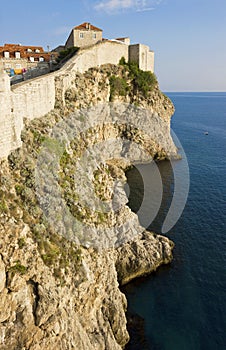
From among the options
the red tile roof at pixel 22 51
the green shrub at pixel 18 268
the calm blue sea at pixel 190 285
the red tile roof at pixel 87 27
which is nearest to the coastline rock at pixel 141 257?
the calm blue sea at pixel 190 285

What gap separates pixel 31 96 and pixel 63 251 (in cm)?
1212

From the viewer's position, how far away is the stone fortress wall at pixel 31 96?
1680cm

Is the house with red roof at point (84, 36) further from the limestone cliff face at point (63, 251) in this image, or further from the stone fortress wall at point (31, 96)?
the limestone cliff face at point (63, 251)

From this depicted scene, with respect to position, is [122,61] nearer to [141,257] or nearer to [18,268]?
[141,257]

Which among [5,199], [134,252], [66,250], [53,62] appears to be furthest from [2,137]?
[53,62]

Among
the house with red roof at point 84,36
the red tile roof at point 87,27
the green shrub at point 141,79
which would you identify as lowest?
the green shrub at point 141,79

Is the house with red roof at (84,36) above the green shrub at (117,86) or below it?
above

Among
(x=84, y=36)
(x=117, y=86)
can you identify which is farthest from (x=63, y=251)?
(x=117, y=86)

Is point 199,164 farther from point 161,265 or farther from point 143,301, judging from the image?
point 143,301

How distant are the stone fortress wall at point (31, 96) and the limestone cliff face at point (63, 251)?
0.66 meters

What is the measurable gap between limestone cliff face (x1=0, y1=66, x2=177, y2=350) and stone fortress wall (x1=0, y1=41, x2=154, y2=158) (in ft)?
2.15

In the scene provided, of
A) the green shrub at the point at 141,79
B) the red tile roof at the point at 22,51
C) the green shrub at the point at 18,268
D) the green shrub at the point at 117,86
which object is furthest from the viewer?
the green shrub at the point at 141,79

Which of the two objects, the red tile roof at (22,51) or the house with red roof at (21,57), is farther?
the red tile roof at (22,51)

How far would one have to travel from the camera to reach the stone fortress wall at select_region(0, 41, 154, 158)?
1680cm
